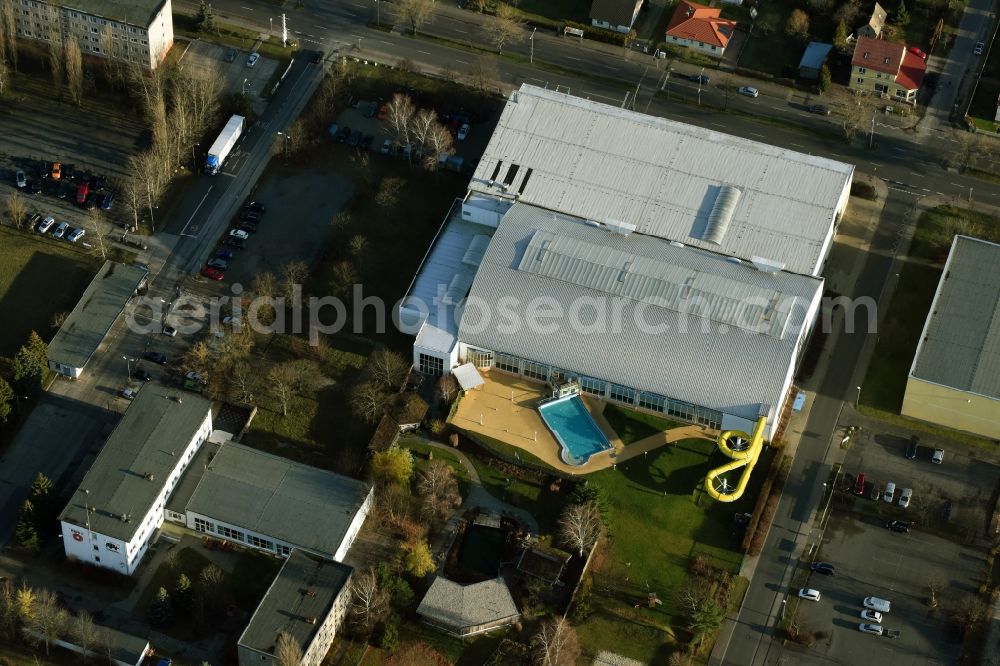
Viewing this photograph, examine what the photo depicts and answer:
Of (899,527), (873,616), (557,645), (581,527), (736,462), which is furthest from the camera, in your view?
(736,462)

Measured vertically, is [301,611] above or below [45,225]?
below

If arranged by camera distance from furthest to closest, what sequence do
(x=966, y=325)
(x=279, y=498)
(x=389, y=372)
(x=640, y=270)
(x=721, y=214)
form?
1. (x=721, y=214)
2. (x=640, y=270)
3. (x=966, y=325)
4. (x=389, y=372)
5. (x=279, y=498)

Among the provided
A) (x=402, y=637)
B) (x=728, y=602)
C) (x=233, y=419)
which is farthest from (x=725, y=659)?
(x=233, y=419)

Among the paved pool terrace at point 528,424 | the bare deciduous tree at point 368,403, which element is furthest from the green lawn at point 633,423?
the bare deciduous tree at point 368,403

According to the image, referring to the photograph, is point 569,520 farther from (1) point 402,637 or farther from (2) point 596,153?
(2) point 596,153

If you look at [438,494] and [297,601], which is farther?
[438,494]

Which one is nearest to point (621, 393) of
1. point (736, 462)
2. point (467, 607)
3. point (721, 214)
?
point (736, 462)

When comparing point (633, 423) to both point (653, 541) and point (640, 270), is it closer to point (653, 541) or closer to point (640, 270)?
point (653, 541)

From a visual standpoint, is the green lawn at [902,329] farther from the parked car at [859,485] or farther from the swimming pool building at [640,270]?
the parked car at [859,485]
